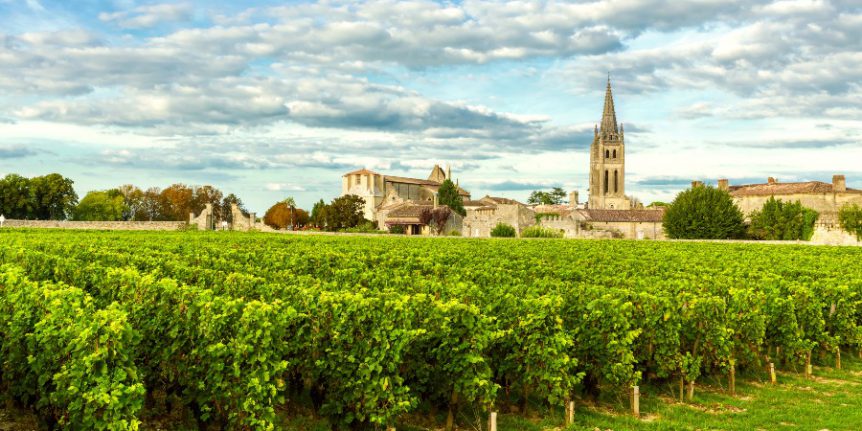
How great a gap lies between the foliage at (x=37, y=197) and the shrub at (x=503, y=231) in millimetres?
56362

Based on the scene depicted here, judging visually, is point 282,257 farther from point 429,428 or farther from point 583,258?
point 429,428

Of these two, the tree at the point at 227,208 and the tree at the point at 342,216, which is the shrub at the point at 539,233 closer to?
the tree at the point at 342,216

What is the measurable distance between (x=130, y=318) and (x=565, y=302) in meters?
7.37

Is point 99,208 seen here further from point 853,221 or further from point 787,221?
point 853,221

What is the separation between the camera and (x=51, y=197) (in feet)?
287

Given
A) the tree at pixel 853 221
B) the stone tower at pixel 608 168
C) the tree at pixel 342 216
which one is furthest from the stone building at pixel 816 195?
the stone tower at pixel 608 168

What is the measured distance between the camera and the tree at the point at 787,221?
2606 inches

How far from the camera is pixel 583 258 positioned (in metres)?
29.5

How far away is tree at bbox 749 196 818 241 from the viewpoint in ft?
217

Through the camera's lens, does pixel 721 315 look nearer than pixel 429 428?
No

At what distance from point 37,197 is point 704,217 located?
7977cm

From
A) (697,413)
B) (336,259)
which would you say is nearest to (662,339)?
(697,413)

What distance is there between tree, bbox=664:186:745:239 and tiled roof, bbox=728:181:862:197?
9790 mm

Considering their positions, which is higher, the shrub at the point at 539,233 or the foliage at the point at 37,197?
the foliage at the point at 37,197
